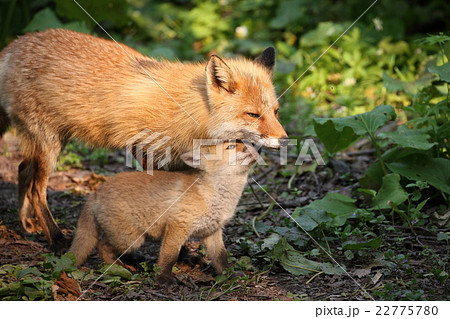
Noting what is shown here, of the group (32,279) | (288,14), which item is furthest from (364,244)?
(288,14)

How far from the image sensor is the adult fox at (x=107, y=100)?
478cm

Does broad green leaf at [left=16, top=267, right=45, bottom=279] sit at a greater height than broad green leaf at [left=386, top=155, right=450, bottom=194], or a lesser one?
lesser

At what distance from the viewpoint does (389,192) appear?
5176 mm

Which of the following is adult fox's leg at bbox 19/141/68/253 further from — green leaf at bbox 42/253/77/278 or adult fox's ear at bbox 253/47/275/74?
adult fox's ear at bbox 253/47/275/74

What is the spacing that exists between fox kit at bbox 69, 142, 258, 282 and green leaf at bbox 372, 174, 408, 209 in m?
1.60

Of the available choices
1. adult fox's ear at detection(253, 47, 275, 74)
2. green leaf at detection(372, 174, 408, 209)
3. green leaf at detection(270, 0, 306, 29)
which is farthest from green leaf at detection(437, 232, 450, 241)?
green leaf at detection(270, 0, 306, 29)

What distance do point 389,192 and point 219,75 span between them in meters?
2.01

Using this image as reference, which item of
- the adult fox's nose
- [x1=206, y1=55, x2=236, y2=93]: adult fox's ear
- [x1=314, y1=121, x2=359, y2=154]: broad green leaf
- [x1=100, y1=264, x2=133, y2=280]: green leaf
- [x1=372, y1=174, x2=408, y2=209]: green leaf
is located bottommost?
[x1=100, y1=264, x2=133, y2=280]: green leaf

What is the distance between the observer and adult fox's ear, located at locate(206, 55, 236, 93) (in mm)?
4723

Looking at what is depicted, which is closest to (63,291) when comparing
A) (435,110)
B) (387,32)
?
(435,110)

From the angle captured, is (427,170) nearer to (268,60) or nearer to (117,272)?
(268,60)

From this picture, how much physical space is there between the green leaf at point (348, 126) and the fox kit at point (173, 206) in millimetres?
1612

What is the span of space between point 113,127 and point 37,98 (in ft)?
2.98

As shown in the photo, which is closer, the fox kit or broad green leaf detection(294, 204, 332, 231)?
Result: the fox kit
